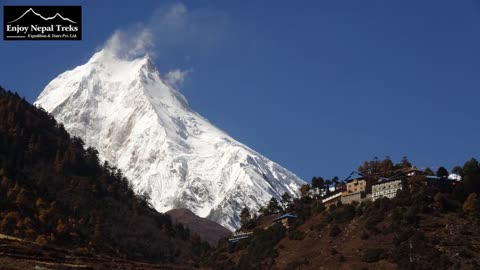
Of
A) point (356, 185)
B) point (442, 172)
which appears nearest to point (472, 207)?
point (442, 172)

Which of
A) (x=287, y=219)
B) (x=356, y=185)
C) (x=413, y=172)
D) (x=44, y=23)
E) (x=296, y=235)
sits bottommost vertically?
(x=296, y=235)

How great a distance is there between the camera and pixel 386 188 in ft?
474

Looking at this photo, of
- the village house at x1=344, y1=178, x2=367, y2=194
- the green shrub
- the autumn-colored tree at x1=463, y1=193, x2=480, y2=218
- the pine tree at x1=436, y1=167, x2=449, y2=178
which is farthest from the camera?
the village house at x1=344, y1=178, x2=367, y2=194

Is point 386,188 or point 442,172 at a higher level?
point 442,172

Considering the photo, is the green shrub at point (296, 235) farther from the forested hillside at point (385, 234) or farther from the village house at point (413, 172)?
the village house at point (413, 172)

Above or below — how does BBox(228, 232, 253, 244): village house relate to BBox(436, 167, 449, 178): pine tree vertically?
below

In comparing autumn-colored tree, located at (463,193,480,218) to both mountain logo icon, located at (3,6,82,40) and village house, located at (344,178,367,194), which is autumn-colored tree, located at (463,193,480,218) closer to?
village house, located at (344,178,367,194)

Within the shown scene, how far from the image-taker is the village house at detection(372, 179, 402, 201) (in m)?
143

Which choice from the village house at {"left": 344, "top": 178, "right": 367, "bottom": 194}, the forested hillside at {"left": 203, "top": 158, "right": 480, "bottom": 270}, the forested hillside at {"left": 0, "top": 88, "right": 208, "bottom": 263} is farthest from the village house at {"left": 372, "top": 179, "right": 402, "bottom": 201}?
the forested hillside at {"left": 0, "top": 88, "right": 208, "bottom": 263}

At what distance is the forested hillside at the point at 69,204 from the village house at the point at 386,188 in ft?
146

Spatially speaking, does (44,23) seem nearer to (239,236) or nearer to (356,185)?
(356,185)

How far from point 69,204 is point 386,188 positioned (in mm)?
64803

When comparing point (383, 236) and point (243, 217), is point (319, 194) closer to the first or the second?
point (243, 217)

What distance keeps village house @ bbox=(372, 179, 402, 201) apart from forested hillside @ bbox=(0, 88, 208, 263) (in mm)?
44519
